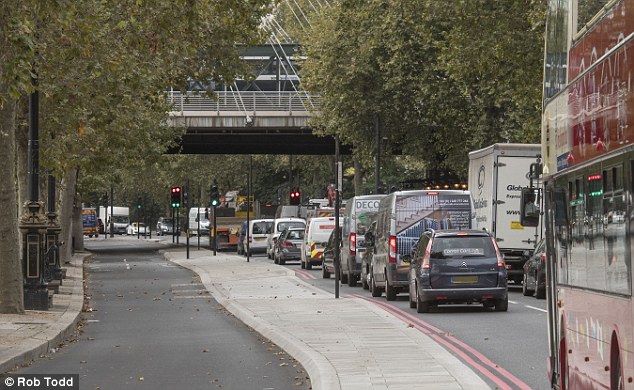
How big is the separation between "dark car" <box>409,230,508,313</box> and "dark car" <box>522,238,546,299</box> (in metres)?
3.92

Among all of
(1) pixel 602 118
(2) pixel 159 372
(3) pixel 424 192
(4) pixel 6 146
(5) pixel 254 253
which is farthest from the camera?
(5) pixel 254 253

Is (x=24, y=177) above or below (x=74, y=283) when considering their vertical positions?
above

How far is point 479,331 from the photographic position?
2238 centimetres

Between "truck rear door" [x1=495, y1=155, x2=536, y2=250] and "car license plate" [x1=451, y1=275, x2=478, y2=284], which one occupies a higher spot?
"truck rear door" [x1=495, y1=155, x2=536, y2=250]

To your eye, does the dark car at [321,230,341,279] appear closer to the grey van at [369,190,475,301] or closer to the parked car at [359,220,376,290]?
the parked car at [359,220,376,290]

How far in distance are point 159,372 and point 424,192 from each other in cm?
1511

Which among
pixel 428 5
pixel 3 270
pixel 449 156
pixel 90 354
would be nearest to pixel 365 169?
pixel 449 156

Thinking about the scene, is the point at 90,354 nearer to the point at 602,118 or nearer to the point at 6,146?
the point at 6,146

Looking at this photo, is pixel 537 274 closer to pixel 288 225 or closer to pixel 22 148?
pixel 22 148

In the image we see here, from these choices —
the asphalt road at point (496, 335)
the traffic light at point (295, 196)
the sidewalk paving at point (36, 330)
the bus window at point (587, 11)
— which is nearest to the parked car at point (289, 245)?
the traffic light at point (295, 196)

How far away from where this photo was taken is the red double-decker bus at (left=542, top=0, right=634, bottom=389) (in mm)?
9219

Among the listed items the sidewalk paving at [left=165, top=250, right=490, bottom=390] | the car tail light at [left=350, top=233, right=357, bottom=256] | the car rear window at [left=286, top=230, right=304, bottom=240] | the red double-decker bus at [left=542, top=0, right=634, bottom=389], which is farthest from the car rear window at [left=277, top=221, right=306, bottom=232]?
the red double-decker bus at [left=542, top=0, right=634, bottom=389]

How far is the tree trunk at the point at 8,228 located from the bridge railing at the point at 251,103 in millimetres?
43196

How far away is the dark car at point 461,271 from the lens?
26938mm
